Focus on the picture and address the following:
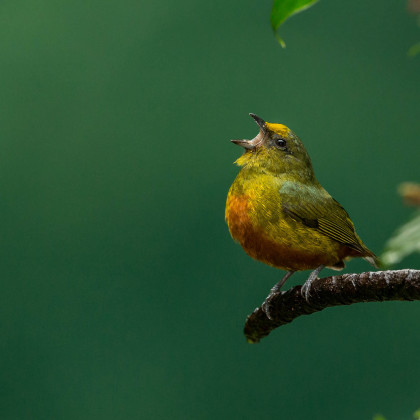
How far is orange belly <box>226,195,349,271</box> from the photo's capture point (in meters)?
1.03

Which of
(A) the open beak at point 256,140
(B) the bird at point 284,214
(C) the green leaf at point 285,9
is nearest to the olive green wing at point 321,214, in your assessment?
(B) the bird at point 284,214

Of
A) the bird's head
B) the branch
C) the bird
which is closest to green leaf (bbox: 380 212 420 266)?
the branch

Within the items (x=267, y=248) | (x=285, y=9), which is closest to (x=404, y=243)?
(x=285, y=9)

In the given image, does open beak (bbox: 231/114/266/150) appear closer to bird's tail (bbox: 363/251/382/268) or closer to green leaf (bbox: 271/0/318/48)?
bird's tail (bbox: 363/251/382/268)

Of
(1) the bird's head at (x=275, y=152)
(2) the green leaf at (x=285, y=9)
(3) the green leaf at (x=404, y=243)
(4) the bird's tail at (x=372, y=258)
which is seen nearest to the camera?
(3) the green leaf at (x=404, y=243)

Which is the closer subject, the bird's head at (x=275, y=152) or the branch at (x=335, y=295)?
the branch at (x=335, y=295)

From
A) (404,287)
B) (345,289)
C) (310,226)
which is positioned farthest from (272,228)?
(404,287)

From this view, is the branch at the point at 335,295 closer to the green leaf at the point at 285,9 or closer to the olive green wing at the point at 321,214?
the olive green wing at the point at 321,214

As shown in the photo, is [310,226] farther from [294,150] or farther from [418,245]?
[418,245]

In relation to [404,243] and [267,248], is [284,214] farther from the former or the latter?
[404,243]

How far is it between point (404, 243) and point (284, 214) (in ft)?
2.22

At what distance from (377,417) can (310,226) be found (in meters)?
0.40

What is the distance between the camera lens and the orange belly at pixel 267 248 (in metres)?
1.03

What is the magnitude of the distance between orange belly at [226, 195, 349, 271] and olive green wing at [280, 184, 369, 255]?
0.03 meters
